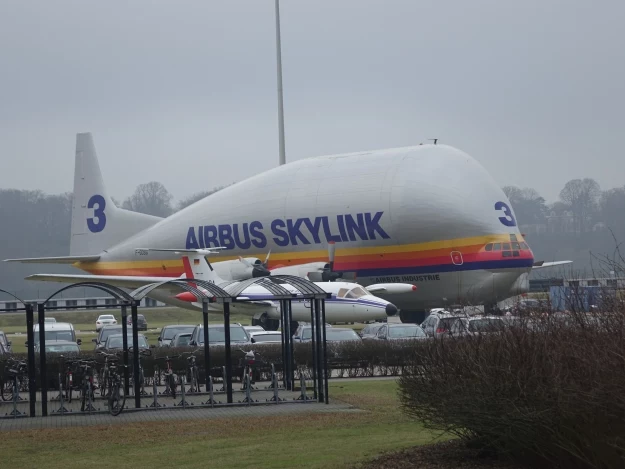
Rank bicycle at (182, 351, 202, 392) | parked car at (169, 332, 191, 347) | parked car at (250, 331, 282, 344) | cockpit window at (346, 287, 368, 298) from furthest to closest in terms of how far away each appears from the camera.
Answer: cockpit window at (346, 287, 368, 298) < parked car at (169, 332, 191, 347) < parked car at (250, 331, 282, 344) < bicycle at (182, 351, 202, 392)

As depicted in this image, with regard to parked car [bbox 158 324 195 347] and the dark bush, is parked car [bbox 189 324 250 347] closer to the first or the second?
parked car [bbox 158 324 195 347]

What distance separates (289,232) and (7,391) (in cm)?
2903

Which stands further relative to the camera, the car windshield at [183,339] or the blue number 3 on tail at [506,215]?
the blue number 3 on tail at [506,215]

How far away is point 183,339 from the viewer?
38.3m

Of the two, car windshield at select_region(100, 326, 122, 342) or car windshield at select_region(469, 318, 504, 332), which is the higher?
car windshield at select_region(100, 326, 122, 342)

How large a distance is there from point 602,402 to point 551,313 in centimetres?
231

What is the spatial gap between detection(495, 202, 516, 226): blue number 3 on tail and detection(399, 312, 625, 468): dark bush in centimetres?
3859

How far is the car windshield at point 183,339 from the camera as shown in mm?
37956

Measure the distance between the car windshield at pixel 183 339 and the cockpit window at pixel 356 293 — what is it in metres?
9.10

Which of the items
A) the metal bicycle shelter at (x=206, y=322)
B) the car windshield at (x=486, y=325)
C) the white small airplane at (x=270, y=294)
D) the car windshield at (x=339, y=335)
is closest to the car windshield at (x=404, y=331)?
the car windshield at (x=339, y=335)

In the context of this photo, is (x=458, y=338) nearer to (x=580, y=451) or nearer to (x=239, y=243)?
(x=580, y=451)

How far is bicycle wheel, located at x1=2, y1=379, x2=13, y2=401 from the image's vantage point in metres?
25.8

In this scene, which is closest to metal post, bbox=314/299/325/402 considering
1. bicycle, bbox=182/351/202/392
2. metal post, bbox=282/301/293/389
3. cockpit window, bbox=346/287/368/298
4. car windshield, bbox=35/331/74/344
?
metal post, bbox=282/301/293/389

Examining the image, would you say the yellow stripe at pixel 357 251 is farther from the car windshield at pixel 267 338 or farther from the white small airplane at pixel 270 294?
the car windshield at pixel 267 338
